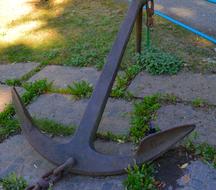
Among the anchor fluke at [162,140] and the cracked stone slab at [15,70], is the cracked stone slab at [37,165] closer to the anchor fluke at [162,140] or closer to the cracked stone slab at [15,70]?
the anchor fluke at [162,140]

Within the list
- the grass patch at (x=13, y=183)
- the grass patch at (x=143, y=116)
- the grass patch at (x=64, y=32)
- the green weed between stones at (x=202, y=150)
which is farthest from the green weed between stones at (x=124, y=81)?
the grass patch at (x=13, y=183)

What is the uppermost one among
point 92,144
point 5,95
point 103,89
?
point 103,89

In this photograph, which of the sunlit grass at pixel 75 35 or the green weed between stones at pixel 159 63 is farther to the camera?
the sunlit grass at pixel 75 35

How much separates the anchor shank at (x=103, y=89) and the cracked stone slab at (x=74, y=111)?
295mm

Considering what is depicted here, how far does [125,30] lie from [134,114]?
0.51 metres

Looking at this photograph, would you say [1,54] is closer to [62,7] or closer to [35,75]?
[35,75]

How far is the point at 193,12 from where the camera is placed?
13.5ft

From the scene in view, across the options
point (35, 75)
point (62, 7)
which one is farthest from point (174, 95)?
point (62, 7)

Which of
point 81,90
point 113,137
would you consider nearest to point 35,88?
point 81,90

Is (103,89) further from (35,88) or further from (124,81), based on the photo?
(35,88)

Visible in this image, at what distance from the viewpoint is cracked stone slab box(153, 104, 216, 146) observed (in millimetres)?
2173

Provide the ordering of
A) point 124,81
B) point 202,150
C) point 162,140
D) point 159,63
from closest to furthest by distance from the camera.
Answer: point 162,140, point 202,150, point 124,81, point 159,63

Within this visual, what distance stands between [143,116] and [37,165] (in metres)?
0.69

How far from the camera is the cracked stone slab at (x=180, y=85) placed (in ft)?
8.40
